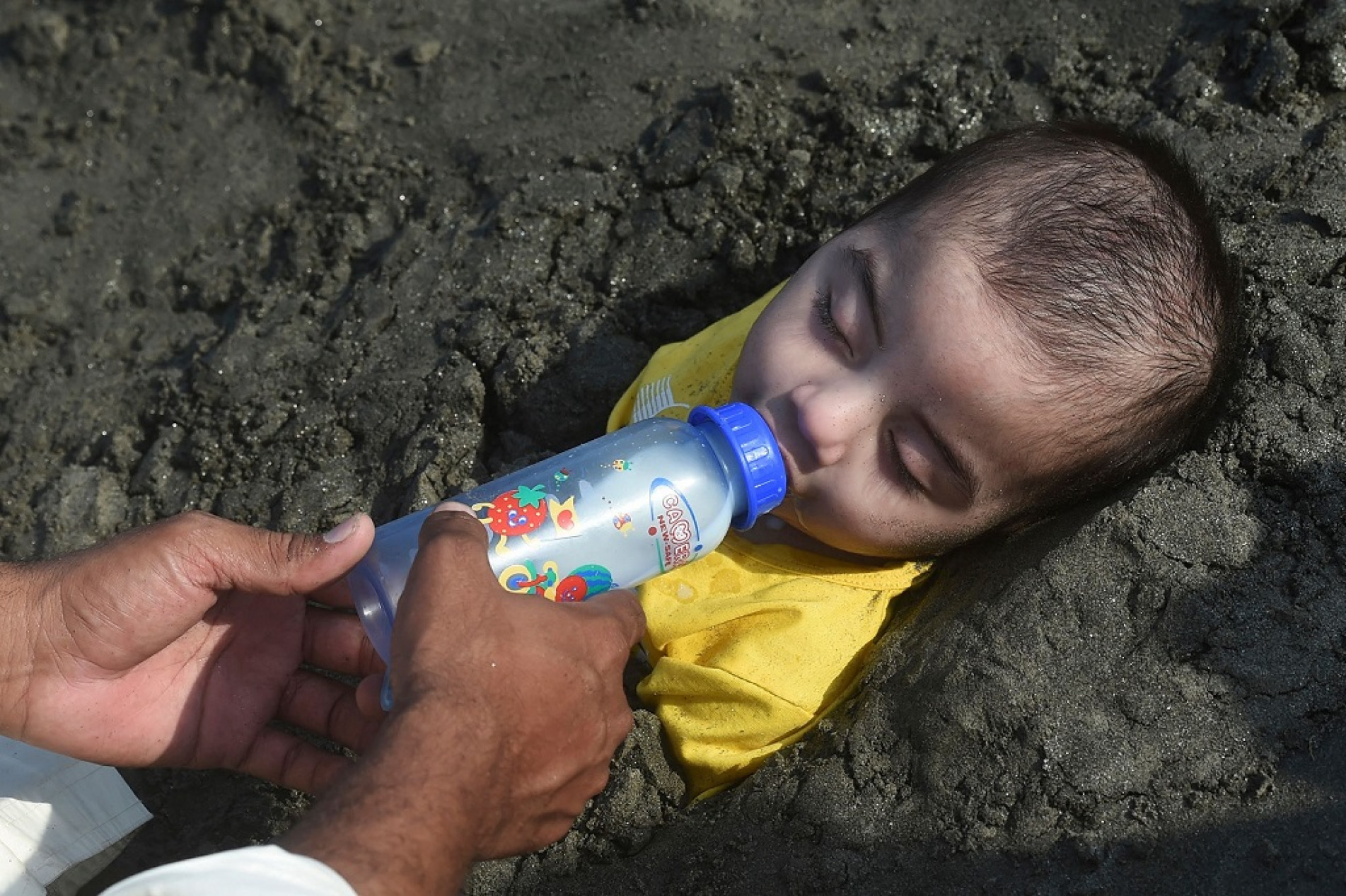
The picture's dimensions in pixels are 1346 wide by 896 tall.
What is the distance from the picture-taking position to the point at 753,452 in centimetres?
256

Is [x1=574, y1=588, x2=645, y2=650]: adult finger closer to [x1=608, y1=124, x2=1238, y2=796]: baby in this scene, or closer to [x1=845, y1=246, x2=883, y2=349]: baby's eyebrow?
[x1=608, y1=124, x2=1238, y2=796]: baby

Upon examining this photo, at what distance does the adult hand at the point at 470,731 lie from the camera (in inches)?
69.3

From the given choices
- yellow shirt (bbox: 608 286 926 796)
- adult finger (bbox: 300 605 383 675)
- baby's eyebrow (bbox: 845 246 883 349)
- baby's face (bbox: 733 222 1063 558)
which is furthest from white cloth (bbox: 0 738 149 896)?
baby's eyebrow (bbox: 845 246 883 349)

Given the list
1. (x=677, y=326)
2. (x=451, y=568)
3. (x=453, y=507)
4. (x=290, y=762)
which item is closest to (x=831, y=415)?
(x=453, y=507)

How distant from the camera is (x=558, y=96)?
4.17 meters

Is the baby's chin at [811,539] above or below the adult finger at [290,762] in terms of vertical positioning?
above

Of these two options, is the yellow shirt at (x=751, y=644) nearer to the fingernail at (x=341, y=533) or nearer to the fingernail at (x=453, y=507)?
the fingernail at (x=453, y=507)

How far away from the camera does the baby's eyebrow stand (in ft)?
8.79

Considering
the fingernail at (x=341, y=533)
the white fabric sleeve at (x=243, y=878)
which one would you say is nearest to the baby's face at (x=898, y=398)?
the fingernail at (x=341, y=533)

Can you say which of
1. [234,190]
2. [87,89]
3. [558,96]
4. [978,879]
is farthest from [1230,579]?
[87,89]

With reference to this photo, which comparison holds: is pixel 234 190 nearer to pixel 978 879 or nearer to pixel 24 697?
pixel 24 697

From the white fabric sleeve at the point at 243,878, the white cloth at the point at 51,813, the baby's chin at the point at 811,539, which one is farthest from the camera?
the baby's chin at the point at 811,539

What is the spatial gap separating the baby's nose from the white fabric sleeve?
136cm

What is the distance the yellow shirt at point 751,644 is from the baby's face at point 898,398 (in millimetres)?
166
